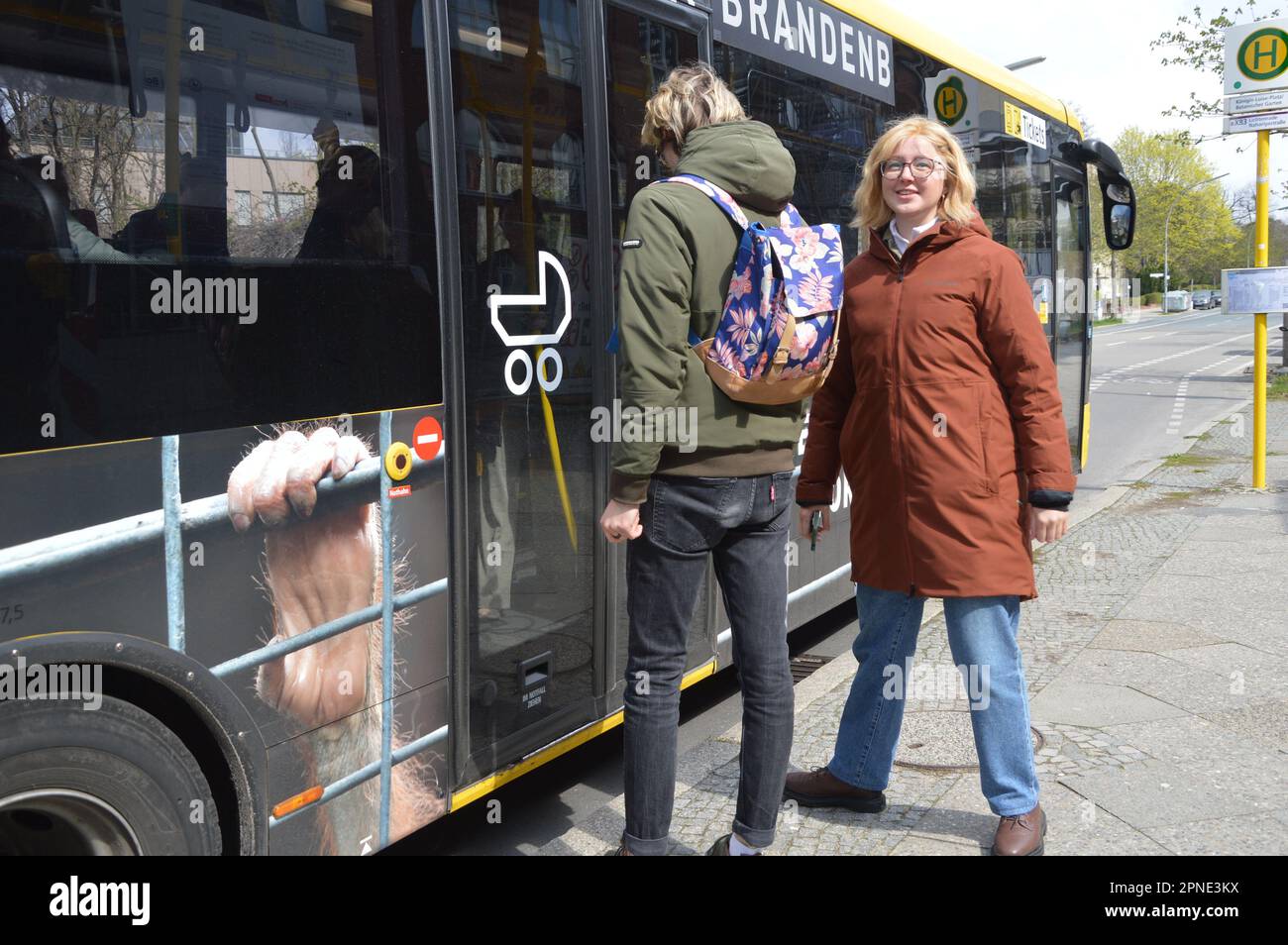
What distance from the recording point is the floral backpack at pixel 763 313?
2943mm

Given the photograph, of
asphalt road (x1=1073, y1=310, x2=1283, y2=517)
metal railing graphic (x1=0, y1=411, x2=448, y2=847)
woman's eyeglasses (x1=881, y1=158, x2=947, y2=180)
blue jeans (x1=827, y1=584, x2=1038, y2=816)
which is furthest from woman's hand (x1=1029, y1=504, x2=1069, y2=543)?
asphalt road (x1=1073, y1=310, x2=1283, y2=517)

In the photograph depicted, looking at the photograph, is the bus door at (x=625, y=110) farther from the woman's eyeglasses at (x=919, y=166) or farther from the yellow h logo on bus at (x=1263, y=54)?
the yellow h logo on bus at (x=1263, y=54)

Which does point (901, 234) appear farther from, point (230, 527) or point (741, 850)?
point (230, 527)

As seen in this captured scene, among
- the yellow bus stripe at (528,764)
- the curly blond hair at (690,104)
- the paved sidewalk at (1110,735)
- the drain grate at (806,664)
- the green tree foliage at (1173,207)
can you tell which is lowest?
the drain grate at (806,664)

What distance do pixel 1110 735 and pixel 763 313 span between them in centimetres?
251

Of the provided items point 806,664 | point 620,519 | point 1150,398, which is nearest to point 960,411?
point 620,519

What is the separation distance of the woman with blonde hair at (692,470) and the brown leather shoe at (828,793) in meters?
0.62

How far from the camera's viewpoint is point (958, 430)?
329cm

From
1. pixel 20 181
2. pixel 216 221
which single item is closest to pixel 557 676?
pixel 216 221

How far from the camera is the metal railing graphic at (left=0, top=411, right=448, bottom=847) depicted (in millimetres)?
2285

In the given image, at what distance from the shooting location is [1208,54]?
905 inches

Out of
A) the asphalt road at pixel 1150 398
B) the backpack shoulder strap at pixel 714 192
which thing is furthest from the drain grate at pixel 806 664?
the asphalt road at pixel 1150 398
